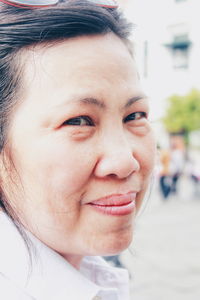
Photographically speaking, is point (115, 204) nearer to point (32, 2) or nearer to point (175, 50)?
point (32, 2)

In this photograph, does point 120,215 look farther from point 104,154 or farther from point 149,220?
point 149,220

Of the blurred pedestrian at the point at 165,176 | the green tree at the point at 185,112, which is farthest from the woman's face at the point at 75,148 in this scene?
the green tree at the point at 185,112

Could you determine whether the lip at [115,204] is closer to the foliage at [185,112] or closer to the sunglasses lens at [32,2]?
the sunglasses lens at [32,2]

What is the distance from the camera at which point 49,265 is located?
3.55 feet

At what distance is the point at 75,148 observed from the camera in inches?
38.7

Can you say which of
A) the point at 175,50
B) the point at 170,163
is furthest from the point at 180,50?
the point at 170,163

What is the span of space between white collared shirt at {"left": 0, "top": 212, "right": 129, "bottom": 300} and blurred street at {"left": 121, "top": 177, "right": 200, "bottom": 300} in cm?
117

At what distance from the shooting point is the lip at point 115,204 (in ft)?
3.33

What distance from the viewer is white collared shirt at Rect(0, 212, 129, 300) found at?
101 centimetres

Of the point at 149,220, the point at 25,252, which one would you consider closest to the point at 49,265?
the point at 25,252

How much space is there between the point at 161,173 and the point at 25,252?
27.9 ft

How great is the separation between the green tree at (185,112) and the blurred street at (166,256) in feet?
31.7

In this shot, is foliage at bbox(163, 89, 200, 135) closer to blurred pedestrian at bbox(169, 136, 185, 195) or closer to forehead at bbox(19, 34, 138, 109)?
blurred pedestrian at bbox(169, 136, 185, 195)

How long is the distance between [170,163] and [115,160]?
29.6 feet
